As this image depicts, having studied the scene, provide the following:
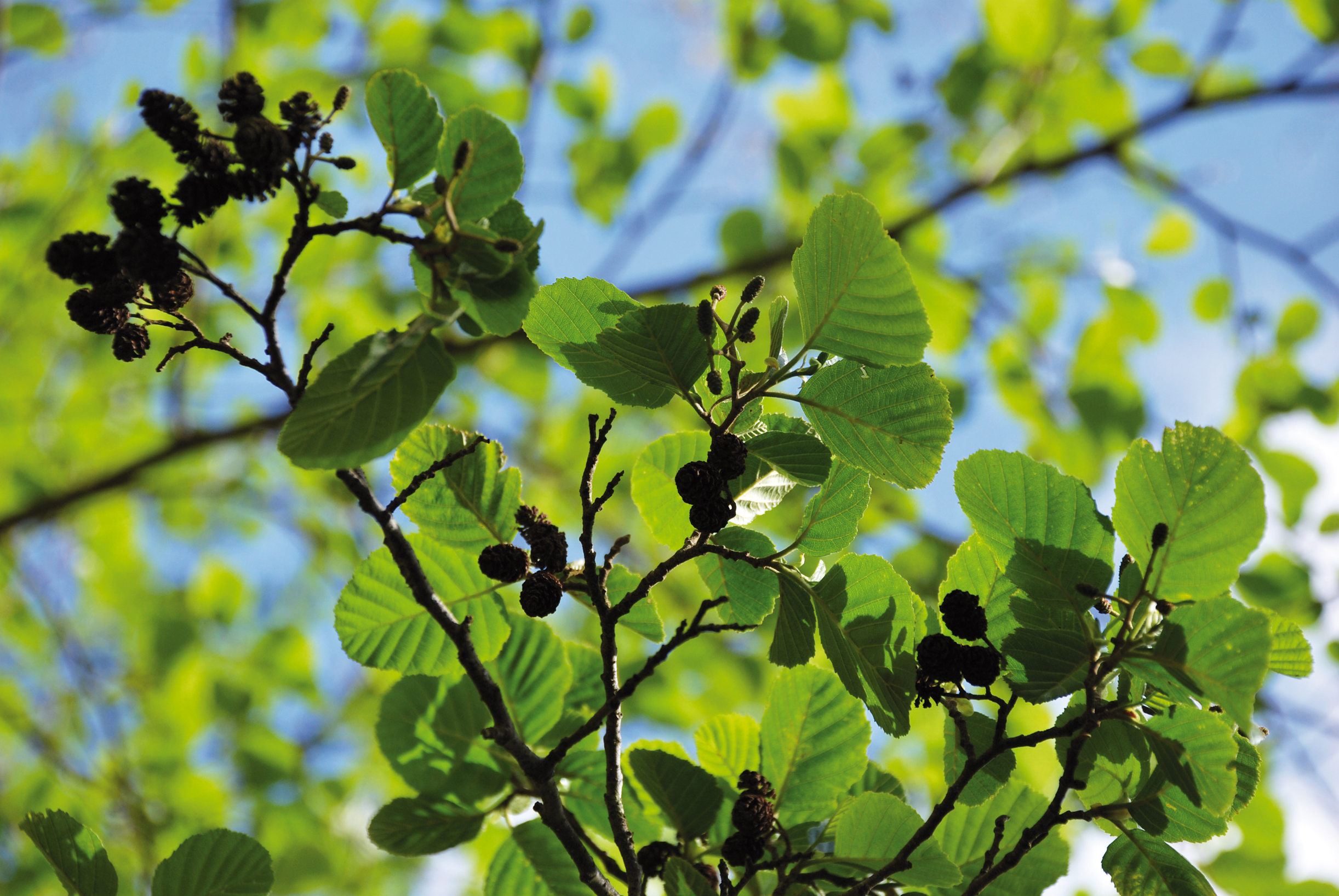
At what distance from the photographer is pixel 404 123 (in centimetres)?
71

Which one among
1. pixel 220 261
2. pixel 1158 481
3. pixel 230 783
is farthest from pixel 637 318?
pixel 230 783

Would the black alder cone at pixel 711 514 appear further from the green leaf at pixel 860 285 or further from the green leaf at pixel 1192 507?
the green leaf at pixel 1192 507

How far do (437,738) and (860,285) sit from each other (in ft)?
2.34

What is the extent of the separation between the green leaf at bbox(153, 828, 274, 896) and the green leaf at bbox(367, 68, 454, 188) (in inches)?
25.9

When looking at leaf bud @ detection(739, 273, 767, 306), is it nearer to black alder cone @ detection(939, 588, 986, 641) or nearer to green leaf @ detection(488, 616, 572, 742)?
→ black alder cone @ detection(939, 588, 986, 641)

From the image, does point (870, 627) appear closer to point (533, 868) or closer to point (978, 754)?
point (978, 754)

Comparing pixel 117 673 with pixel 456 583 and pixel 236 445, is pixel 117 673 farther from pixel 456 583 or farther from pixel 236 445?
pixel 456 583

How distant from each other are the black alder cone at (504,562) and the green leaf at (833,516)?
0.93ft

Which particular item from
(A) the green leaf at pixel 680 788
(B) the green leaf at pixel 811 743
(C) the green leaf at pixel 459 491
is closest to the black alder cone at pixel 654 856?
(A) the green leaf at pixel 680 788

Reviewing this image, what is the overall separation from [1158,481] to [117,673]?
12.3 ft

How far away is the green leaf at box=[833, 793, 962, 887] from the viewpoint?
813 millimetres

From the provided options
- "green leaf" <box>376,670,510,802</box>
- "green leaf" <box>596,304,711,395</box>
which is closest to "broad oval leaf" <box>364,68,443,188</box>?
"green leaf" <box>596,304,711,395</box>

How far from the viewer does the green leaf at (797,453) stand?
80 centimetres

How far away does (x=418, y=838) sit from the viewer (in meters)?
0.96
